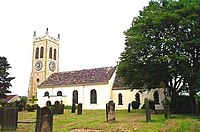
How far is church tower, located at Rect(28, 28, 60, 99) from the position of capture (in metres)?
53.4

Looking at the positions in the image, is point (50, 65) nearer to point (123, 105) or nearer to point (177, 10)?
point (123, 105)

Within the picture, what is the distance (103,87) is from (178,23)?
20.9 m

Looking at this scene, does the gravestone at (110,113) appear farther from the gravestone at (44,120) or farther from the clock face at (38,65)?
the clock face at (38,65)

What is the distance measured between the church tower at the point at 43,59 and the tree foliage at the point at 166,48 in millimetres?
30936

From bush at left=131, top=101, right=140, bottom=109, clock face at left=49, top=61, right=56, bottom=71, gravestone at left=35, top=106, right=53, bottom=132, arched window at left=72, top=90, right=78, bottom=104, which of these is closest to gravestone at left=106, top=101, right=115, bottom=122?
gravestone at left=35, top=106, right=53, bottom=132

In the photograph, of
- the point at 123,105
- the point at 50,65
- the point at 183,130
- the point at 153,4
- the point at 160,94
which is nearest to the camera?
the point at 183,130

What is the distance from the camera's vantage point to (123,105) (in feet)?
131

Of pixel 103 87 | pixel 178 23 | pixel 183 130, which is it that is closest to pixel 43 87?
pixel 103 87

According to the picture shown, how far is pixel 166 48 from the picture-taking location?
24.0 metres

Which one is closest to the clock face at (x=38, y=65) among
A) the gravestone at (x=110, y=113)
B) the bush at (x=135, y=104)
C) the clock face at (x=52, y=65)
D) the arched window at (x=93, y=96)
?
the clock face at (x=52, y=65)

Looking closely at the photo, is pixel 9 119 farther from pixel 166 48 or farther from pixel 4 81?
pixel 4 81

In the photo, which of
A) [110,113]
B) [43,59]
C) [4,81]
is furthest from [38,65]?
[110,113]

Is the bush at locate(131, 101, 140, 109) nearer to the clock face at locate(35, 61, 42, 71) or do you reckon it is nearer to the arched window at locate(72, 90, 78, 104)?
the arched window at locate(72, 90, 78, 104)

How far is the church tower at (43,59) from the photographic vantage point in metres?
53.4
